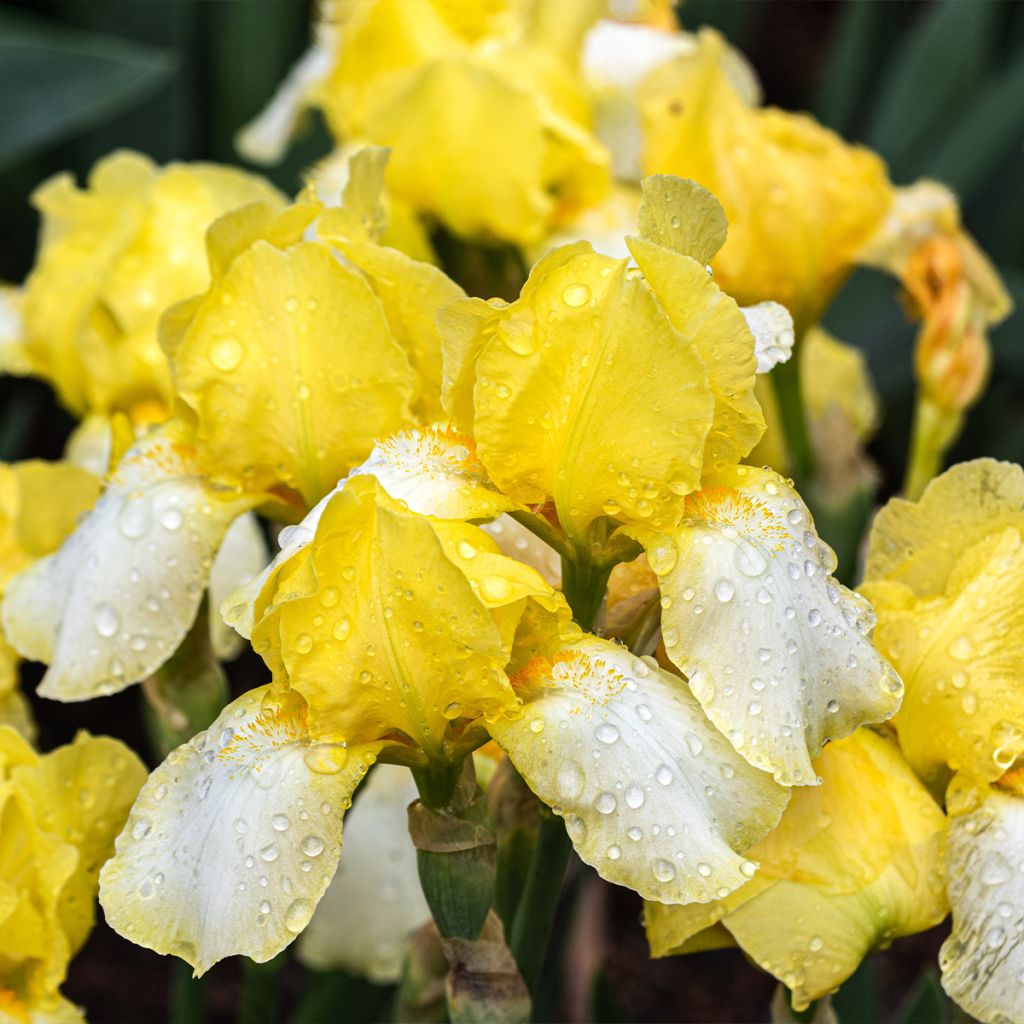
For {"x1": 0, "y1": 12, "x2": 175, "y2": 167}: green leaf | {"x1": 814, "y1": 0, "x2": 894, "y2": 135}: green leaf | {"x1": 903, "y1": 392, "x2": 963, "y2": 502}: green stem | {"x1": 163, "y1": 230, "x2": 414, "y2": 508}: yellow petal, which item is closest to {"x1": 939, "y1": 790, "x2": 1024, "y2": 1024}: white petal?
{"x1": 163, "y1": 230, "x2": 414, "y2": 508}: yellow petal

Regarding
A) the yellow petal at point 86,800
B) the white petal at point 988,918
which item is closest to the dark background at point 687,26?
the yellow petal at point 86,800

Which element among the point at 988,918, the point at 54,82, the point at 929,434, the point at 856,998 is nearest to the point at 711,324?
the point at 988,918

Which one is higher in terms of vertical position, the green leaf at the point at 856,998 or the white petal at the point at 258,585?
the white petal at the point at 258,585

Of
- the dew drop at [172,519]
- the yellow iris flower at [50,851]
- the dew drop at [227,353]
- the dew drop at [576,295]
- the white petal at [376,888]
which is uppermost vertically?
the dew drop at [576,295]

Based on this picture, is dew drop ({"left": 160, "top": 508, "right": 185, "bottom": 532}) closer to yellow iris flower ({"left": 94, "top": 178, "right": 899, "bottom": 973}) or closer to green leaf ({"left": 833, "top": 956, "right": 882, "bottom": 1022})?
yellow iris flower ({"left": 94, "top": 178, "right": 899, "bottom": 973})

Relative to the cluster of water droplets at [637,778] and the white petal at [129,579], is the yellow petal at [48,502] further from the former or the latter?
the cluster of water droplets at [637,778]

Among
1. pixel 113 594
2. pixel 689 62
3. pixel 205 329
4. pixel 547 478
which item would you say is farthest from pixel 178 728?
pixel 689 62
